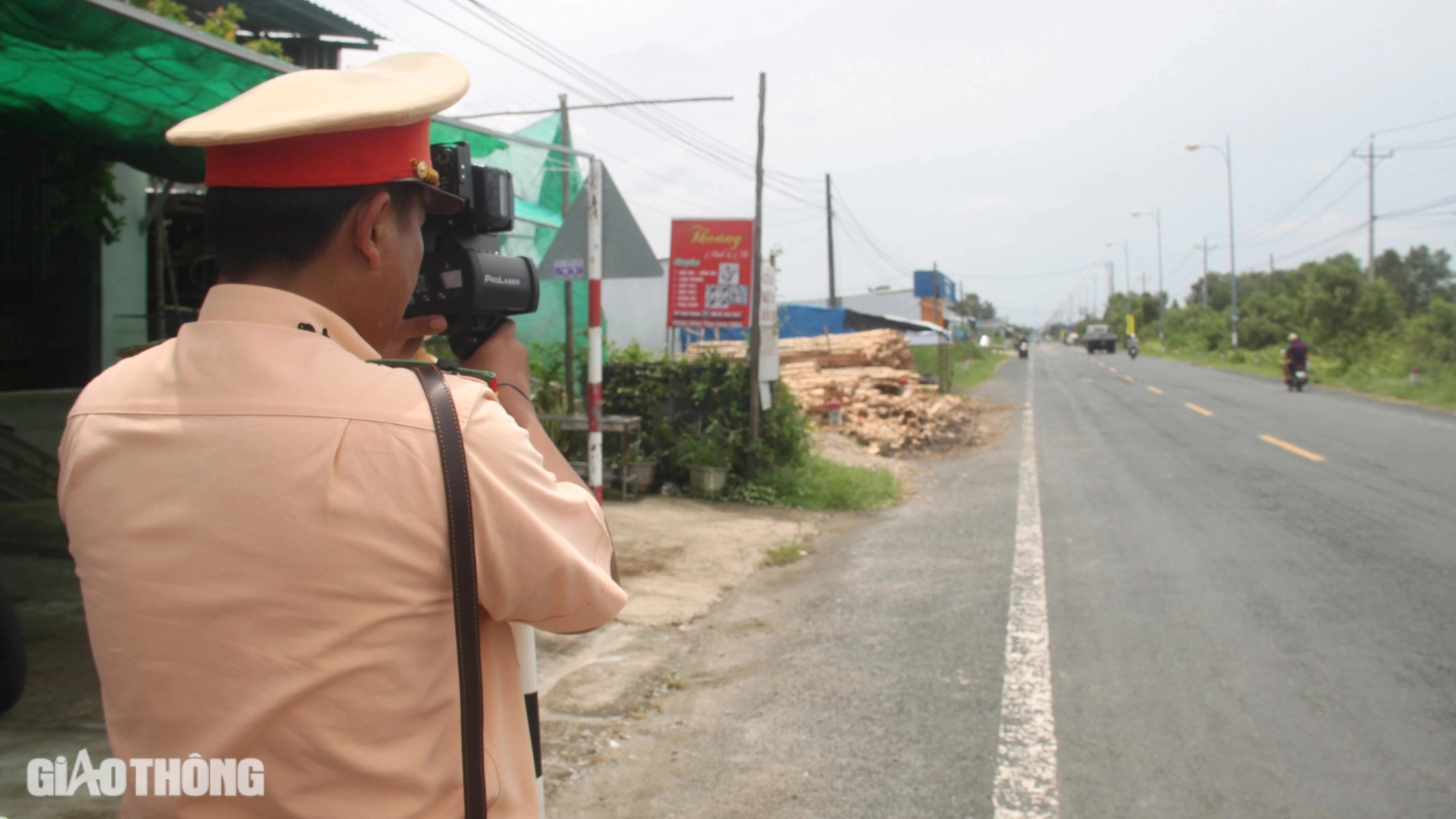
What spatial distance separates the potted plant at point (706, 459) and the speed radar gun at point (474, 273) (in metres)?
7.66

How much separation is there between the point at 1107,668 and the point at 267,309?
168 inches

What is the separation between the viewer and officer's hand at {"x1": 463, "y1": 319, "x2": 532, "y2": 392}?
158 cm

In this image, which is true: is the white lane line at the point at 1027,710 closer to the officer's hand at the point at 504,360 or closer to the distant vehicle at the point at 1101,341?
the officer's hand at the point at 504,360

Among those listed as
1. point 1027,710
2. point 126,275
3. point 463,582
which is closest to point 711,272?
point 126,275

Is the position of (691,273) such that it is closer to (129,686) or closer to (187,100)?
(187,100)

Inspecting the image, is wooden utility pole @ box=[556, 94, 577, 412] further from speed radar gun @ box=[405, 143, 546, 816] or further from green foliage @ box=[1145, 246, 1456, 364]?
green foliage @ box=[1145, 246, 1456, 364]

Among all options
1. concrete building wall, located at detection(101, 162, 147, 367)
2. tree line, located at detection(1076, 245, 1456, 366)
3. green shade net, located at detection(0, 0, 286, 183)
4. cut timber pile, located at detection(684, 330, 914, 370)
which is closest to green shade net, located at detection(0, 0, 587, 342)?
green shade net, located at detection(0, 0, 286, 183)

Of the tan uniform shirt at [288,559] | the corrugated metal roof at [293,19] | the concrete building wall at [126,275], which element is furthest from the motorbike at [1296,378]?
the tan uniform shirt at [288,559]

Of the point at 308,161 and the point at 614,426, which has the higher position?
the point at 308,161

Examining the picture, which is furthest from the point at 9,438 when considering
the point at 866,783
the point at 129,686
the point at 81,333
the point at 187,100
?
the point at 129,686

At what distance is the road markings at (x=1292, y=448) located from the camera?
1152cm

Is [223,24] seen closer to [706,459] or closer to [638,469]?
[638,469]

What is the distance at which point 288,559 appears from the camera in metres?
1.12

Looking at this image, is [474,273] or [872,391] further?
[872,391]
